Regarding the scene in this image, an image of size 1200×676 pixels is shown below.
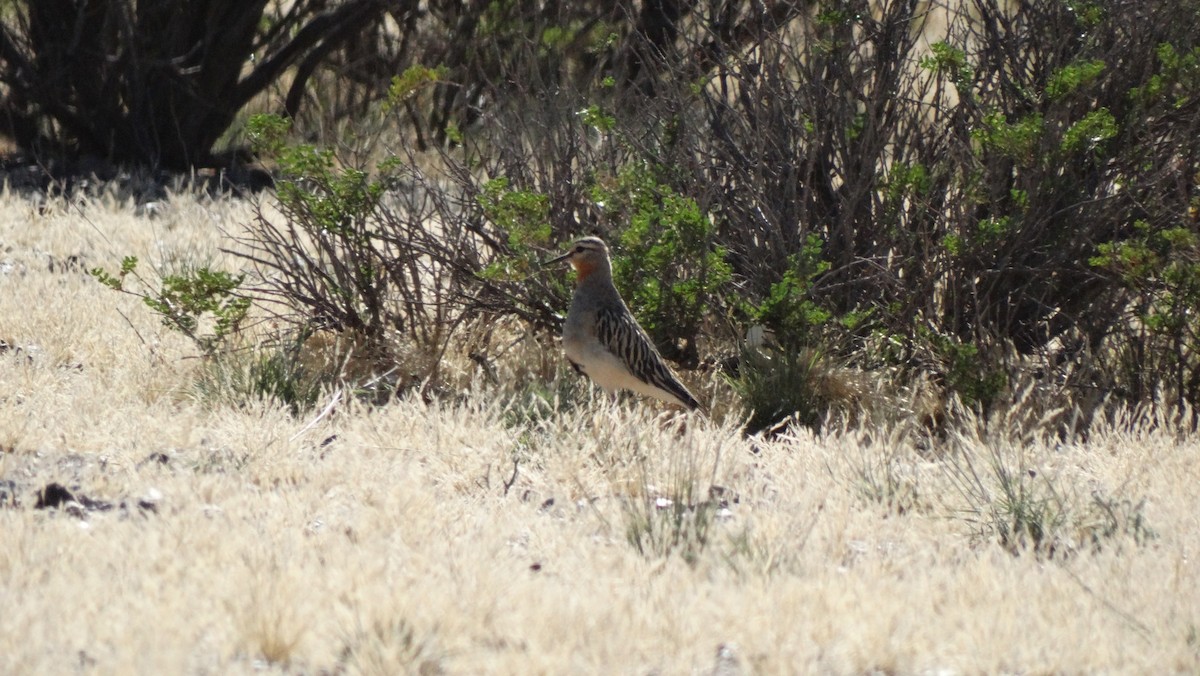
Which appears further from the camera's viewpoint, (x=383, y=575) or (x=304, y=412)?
(x=304, y=412)

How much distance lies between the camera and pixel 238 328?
716 cm

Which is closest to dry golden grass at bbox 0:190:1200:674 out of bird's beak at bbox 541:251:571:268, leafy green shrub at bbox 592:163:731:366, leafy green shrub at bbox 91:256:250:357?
leafy green shrub at bbox 91:256:250:357

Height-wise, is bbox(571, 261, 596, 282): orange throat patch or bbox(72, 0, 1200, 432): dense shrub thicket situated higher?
bbox(72, 0, 1200, 432): dense shrub thicket

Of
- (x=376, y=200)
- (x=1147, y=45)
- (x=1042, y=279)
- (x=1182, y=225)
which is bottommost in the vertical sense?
(x=376, y=200)

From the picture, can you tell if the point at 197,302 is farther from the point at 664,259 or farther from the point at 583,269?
the point at 664,259

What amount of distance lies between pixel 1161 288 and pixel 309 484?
13.2ft

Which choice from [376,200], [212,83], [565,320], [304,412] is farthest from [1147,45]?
[212,83]

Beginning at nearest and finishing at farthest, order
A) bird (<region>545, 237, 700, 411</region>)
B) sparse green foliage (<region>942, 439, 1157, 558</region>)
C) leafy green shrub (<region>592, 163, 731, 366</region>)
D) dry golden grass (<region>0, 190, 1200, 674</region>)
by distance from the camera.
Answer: dry golden grass (<region>0, 190, 1200, 674</region>)
sparse green foliage (<region>942, 439, 1157, 558</region>)
bird (<region>545, 237, 700, 411</region>)
leafy green shrub (<region>592, 163, 731, 366</region>)

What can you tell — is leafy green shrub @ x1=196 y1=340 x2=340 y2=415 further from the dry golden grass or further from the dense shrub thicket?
the dense shrub thicket

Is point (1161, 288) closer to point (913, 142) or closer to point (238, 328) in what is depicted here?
point (913, 142)

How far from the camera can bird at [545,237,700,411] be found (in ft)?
21.1

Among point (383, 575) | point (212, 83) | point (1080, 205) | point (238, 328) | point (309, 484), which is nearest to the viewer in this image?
point (383, 575)

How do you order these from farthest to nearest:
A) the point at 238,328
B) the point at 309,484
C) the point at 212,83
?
1. the point at 212,83
2. the point at 238,328
3. the point at 309,484

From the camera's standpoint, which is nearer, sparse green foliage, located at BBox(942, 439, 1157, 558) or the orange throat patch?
sparse green foliage, located at BBox(942, 439, 1157, 558)
